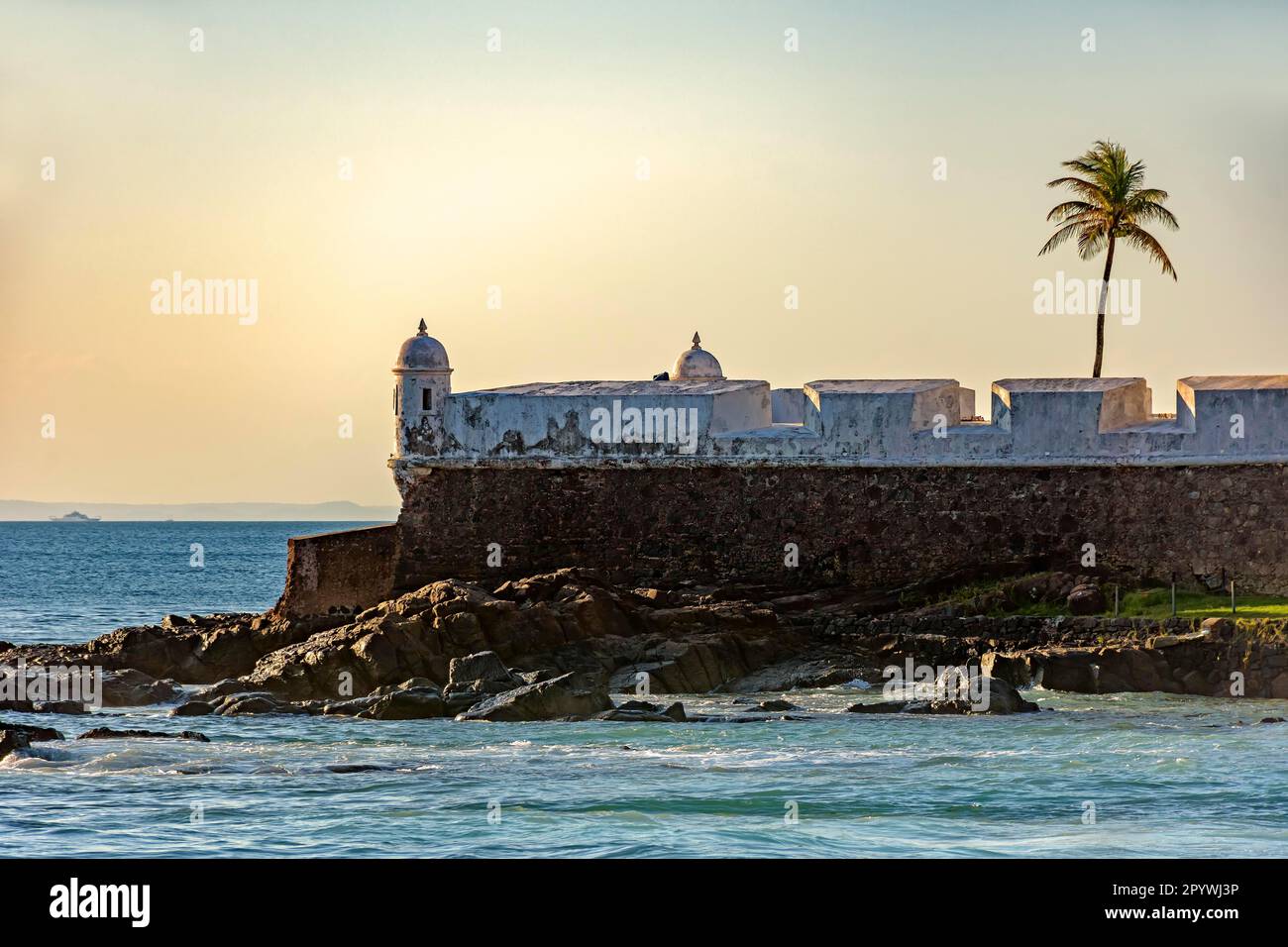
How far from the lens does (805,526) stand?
2850 cm

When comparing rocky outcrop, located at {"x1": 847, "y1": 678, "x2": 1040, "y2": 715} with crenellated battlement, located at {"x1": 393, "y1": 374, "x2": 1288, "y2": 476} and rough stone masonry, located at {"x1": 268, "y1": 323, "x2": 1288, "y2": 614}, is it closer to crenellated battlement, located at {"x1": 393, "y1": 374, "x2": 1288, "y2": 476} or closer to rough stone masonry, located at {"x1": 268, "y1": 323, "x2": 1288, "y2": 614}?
rough stone masonry, located at {"x1": 268, "y1": 323, "x2": 1288, "y2": 614}

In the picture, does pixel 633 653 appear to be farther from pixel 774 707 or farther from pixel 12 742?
pixel 12 742

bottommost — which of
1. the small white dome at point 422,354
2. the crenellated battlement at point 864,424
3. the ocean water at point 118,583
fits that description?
the ocean water at point 118,583

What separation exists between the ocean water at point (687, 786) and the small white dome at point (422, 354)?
301 inches

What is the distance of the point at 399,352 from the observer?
3022cm

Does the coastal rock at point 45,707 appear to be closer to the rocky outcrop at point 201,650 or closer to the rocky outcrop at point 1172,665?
the rocky outcrop at point 201,650

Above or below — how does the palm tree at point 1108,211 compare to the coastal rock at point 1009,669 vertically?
above

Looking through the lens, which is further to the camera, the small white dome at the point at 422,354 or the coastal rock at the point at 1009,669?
the small white dome at the point at 422,354

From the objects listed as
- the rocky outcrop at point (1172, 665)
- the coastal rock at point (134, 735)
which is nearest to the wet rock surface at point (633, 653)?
the rocky outcrop at point (1172, 665)

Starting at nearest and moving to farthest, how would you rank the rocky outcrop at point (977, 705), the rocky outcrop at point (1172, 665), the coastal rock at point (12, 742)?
the coastal rock at point (12, 742) < the rocky outcrop at point (977, 705) < the rocky outcrop at point (1172, 665)

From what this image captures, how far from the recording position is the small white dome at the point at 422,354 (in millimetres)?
29922

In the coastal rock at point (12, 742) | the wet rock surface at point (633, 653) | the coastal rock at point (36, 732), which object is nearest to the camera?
the coastal rock at point (12, 742)

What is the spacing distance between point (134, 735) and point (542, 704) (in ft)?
15.2

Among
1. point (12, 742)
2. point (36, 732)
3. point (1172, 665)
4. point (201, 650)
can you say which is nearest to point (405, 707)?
point (36, 732)
